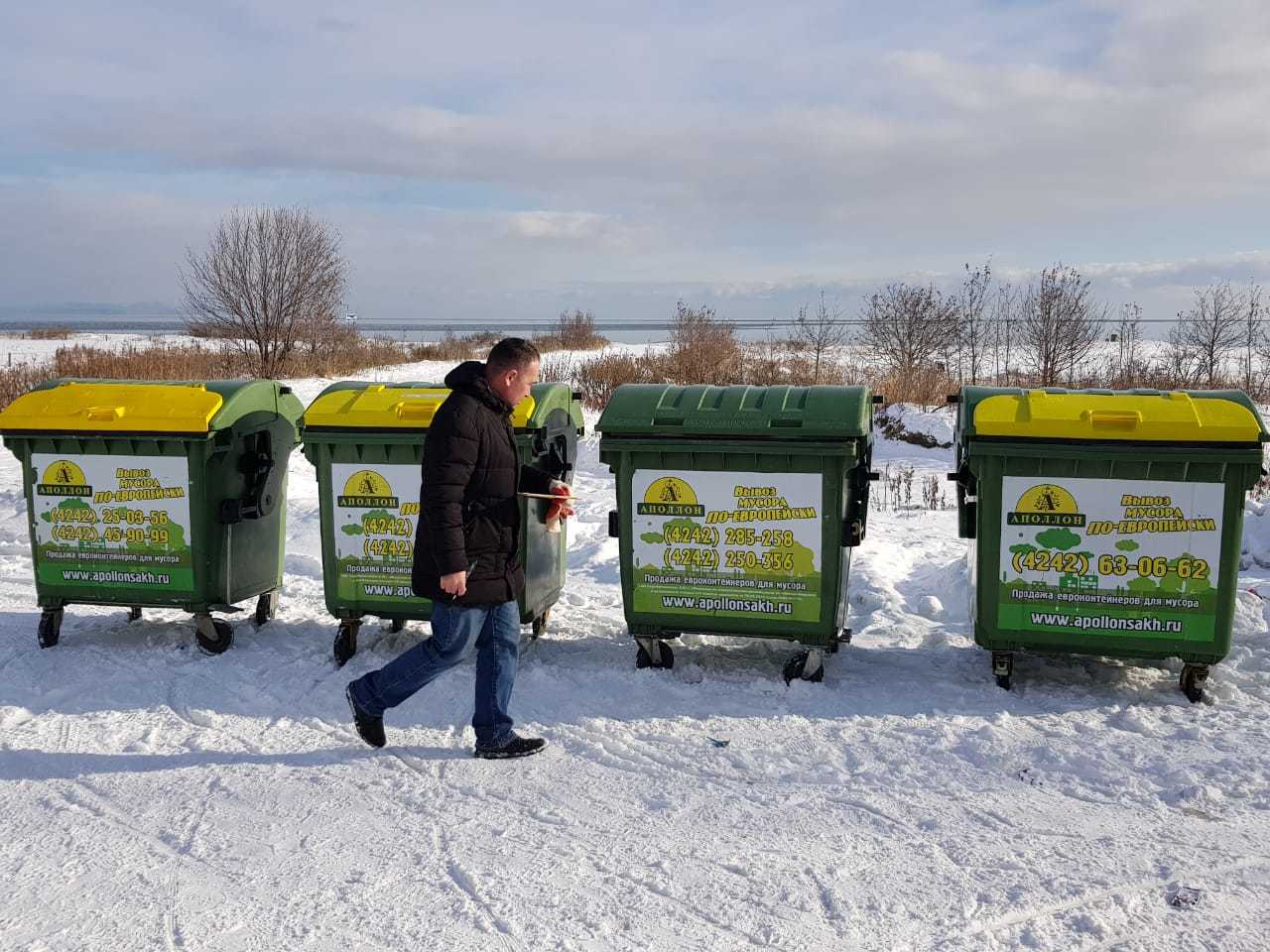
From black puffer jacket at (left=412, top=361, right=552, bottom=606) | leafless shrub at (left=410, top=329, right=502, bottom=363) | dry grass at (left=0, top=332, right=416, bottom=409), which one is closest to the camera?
black puffer jacket at (left=412, top=361, right=552, bottom=606)

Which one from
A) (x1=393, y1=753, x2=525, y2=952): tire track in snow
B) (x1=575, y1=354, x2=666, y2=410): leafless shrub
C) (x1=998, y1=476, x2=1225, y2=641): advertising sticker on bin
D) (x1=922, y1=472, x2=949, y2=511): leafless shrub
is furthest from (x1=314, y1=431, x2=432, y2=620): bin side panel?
(x1=575, y1=354, x2=666, y2=410): leafless shrub

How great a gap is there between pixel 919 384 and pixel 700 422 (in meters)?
12.5

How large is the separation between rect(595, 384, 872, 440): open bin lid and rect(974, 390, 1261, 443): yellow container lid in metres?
0.57

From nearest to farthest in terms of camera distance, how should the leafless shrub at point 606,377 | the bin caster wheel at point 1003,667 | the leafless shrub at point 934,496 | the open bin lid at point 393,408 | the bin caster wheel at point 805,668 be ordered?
1. the bin caster wheel at point 1003,667
2. the bin caster wheel at point 805,668
3. the open bin lid at point 393,408
4. the leafless shrub at point 934,496
5. the leafless shrub at point 606,377

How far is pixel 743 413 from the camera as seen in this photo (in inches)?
185

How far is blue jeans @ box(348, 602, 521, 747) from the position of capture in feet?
12.5

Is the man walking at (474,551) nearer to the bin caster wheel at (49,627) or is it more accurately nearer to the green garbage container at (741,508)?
the green garbage container at (741,508)

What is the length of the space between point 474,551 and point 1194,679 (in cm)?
319

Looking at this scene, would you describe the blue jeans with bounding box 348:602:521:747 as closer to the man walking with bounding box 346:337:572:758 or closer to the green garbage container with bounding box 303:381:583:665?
the man walking with bounding box 346:337:572:758

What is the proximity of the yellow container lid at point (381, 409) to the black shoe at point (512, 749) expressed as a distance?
1.56 metres

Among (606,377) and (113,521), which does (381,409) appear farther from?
(606,377)

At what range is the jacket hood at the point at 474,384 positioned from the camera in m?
3.77

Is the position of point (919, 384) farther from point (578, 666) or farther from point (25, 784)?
point (25, 784)

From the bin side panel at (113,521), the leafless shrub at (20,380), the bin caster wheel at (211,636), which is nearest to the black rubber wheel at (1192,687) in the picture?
the bin caster wheel at (211,636)
